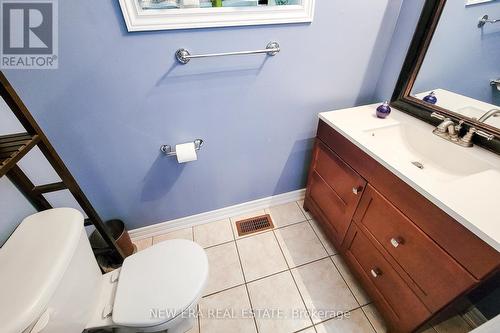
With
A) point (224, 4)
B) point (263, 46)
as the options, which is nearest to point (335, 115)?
point (263, 46)

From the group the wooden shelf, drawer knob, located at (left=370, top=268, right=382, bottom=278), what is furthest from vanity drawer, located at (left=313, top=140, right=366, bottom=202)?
the wooden shelf

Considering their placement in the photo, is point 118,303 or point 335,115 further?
point 335,115

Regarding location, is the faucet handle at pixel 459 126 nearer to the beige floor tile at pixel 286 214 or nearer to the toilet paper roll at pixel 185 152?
the beige floor tile at pixel 286 214

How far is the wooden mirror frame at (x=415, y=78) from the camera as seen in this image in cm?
94

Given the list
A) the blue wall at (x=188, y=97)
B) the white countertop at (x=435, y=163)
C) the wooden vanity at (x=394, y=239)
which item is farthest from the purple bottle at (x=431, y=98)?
the wooden vanity at (x=394, y=239)

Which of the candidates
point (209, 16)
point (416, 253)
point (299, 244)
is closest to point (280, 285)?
point (299, 244)

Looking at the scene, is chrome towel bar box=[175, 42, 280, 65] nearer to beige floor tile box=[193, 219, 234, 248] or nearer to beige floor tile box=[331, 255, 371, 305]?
beige floor tile box=[193, 219, 234, 248]

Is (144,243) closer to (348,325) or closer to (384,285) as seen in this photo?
(348,325)

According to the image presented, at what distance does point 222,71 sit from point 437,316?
4.45 ft

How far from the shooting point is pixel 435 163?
3.44 ft

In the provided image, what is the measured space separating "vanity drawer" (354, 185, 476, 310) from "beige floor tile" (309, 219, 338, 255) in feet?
1.60

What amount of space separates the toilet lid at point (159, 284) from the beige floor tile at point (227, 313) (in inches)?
15.3

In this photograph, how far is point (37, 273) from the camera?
2.10 feet

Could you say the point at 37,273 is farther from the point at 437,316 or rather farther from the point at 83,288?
the point at 437,316
